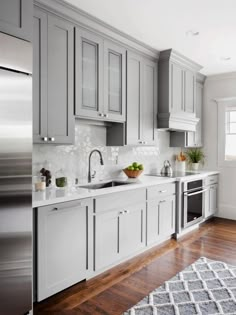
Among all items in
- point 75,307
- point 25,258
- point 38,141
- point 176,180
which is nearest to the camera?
point 25,258

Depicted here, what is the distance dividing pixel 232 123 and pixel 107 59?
10.0ft

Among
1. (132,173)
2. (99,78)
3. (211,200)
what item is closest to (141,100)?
(99,78)

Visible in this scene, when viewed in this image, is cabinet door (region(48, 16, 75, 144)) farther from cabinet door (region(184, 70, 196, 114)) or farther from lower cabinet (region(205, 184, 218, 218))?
lower cabinet (region(205, 184, 218, 218))

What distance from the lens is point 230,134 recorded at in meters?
5.38

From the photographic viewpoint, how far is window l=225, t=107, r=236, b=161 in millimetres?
5340

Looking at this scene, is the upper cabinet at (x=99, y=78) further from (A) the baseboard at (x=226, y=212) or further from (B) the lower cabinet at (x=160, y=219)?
(A) the baseboard at (x=226, y=212)

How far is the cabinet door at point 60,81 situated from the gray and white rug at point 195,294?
65.9 inches

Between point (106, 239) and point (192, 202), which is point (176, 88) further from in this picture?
point (106, 239)

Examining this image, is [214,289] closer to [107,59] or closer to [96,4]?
[107,59]

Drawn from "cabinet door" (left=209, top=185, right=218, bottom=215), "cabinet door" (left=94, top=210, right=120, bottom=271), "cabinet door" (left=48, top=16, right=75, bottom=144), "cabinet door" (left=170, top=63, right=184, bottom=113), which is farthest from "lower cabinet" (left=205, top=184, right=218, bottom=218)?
"cabinet door" (left=48, top=16, right=75, bottom=144)

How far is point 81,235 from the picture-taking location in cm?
266

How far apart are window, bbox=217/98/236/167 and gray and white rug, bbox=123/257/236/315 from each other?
2.64 m

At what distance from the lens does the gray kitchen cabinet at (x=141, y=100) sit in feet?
12.3

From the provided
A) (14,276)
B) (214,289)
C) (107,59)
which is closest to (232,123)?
(107,59)
